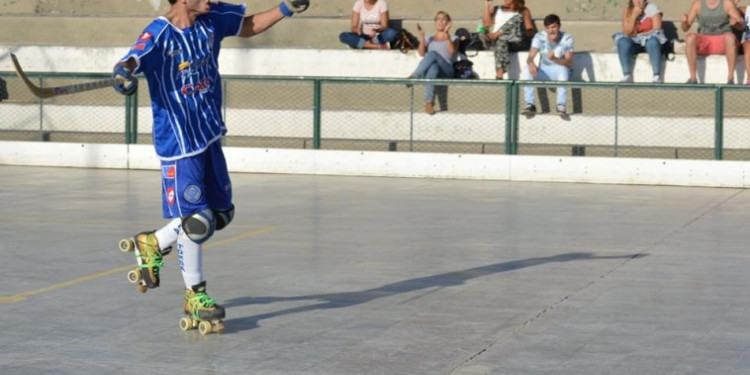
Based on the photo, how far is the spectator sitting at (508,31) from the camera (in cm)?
2255

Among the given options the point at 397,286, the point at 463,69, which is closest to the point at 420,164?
the point at 463,69

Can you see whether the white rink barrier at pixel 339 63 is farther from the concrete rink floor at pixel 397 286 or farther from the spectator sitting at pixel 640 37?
the concrete rink floor at pixel 397 286

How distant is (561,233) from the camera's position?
14297mm

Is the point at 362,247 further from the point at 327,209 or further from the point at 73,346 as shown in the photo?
the point at 73,346

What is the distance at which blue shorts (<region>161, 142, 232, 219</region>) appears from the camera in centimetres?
901

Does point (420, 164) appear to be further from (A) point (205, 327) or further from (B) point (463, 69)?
(A) point (205, 327)

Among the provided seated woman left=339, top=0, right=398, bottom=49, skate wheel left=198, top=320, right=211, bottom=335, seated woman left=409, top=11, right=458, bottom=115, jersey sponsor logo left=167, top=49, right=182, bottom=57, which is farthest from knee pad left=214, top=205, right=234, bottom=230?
seated woman left=339, top=0, right=398, bottom=49

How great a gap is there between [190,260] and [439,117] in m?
12.6

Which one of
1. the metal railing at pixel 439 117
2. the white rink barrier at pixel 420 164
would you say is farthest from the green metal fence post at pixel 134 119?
the white rink barrier at pixel 420 164

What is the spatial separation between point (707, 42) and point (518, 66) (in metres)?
2.79

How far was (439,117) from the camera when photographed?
2150 cm

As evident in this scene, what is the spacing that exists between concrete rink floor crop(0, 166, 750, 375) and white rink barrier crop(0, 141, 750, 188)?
1722mm

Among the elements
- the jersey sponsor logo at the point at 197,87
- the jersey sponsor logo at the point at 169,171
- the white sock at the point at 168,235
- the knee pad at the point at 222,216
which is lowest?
the white sock at the point at 168,235

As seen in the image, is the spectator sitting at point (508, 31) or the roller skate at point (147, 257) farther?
the spectator sitting at point (508, 31)
